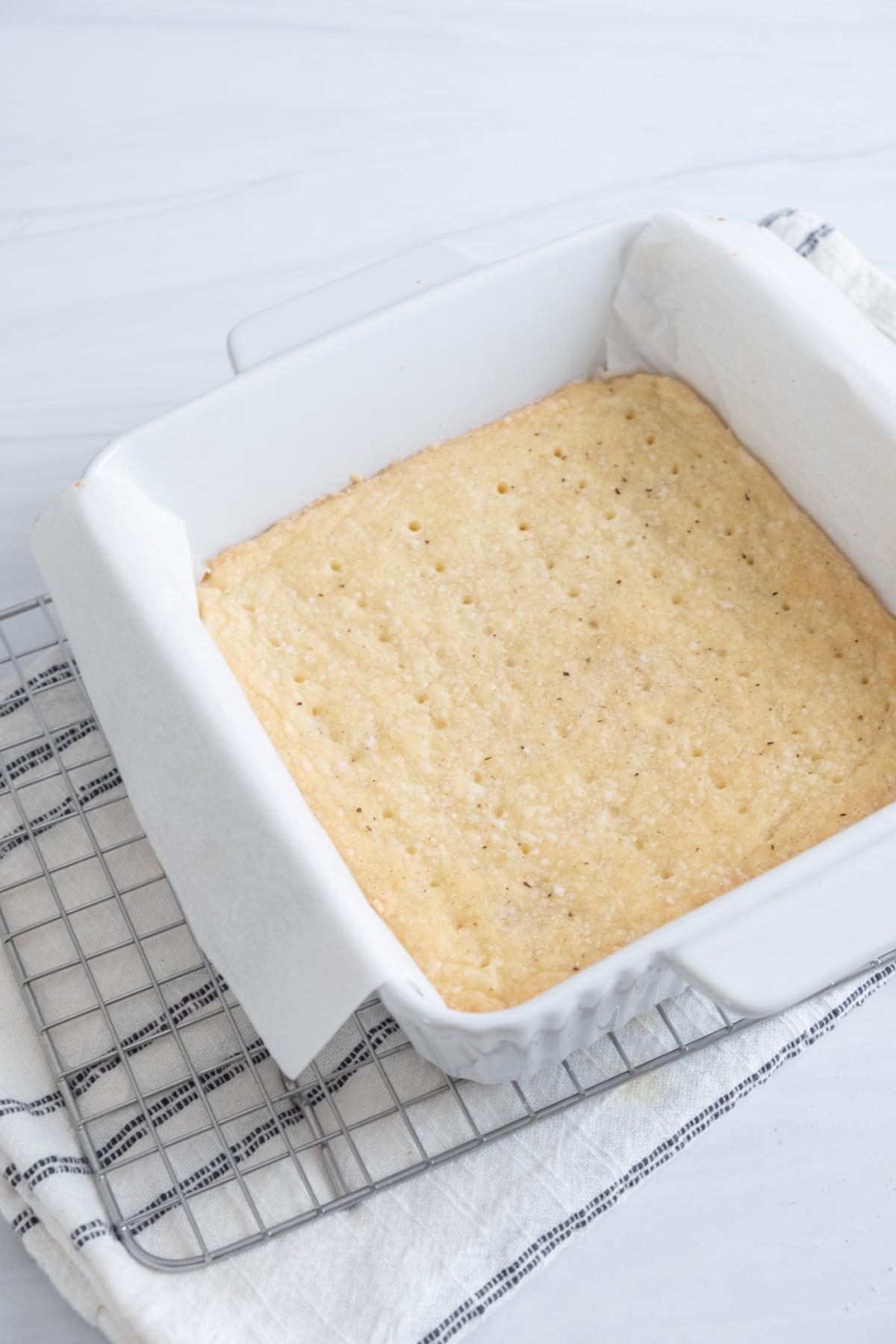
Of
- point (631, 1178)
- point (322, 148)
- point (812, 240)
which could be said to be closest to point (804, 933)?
point (631, 1178)

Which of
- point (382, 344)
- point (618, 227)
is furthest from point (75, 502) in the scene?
point (618, 227)

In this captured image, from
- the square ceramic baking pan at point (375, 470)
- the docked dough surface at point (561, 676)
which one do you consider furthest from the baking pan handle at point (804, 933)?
the docked dough surface at point (561, 676)

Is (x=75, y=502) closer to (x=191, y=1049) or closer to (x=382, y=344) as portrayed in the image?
(x=382, y=344)

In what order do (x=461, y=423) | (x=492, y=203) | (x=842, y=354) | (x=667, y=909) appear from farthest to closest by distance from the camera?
(x=492, y=203) < (x=461, y=423) < (x=842, y=354) < (x=667, y=909)

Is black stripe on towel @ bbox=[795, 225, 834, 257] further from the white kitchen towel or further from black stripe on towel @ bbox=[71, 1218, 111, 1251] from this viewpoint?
black stripe on towel @ bbox=[71, 1218, 111, 1251]

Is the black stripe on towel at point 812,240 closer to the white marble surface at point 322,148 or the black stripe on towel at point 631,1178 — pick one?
the white marble surface at point 322,148

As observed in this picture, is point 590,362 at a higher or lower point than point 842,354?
A: lower
